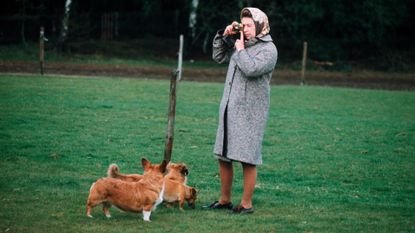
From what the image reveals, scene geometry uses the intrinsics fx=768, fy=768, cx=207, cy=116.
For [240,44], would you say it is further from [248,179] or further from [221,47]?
[248,179]

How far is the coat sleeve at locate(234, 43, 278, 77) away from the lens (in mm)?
8078

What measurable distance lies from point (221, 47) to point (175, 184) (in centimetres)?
163

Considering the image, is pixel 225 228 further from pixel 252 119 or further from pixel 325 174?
pixel 325 174

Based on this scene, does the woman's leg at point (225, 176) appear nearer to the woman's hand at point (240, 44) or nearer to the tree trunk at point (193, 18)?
the woman's hand at point (240, 44)

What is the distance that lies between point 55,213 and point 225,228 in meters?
1.80

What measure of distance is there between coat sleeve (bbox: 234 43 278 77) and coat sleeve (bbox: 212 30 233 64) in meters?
0.47

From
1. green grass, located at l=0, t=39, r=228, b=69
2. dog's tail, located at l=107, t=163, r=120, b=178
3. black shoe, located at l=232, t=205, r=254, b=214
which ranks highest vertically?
dog's tail, located at l=107, t=163, r=120, b=178

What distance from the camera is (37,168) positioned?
1082 cm

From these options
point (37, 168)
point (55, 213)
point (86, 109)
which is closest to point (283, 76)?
point (86, 109)

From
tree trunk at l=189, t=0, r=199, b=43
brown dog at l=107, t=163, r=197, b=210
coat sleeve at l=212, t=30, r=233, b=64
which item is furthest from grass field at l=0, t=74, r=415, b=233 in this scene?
tree trunk at l=189, t=0, r=199, b=43

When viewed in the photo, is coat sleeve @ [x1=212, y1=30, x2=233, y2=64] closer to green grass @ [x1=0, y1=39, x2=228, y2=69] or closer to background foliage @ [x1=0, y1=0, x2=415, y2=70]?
green grass @ [x1=0, y1=39, x2=228, y2=69]

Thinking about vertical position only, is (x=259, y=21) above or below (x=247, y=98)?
above

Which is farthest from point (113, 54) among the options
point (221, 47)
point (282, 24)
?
point (221, 47)

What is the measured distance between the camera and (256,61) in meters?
8.12
